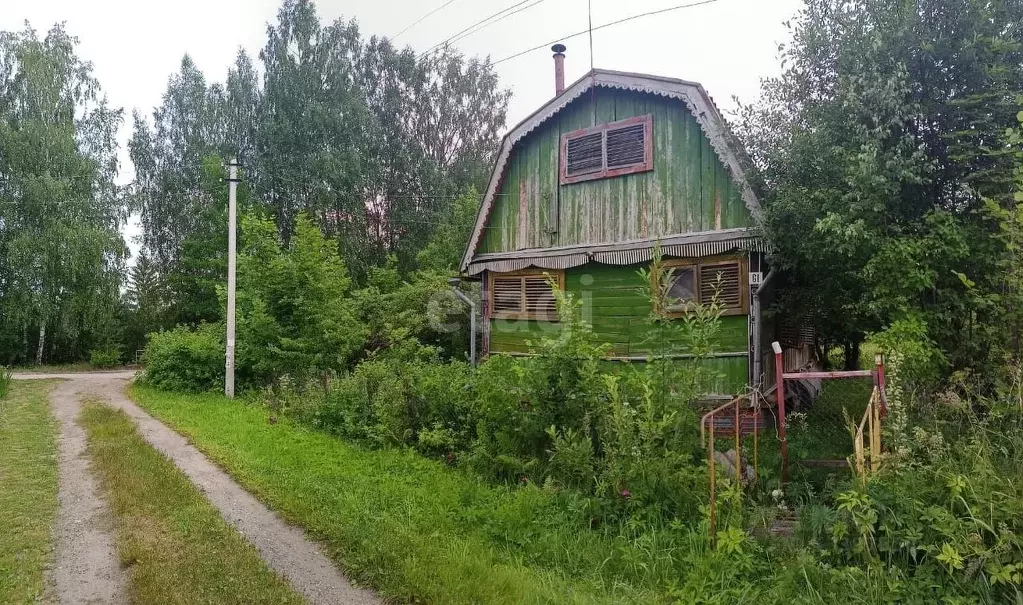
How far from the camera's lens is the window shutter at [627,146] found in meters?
10.6

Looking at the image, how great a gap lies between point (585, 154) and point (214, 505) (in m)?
8.53

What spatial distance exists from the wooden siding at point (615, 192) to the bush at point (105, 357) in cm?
2214

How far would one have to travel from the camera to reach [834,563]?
416 centimetres

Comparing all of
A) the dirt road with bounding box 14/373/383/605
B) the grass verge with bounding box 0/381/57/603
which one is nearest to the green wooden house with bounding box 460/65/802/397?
the dirt road with bounding box 14/373/383/605

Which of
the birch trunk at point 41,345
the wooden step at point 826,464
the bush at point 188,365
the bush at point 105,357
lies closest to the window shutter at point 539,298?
the wooden step at point 826,464

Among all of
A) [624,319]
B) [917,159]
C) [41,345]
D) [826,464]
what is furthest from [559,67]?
[41,345]

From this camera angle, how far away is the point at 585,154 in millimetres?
11289

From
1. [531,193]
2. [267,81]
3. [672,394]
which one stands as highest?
[267,81]

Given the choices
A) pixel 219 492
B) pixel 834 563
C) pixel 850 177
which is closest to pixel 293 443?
pixel 219 492

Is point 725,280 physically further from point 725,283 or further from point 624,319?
point 624,319

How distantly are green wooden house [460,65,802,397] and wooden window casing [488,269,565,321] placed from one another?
0.03 metres

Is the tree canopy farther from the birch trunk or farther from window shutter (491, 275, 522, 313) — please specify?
the birch trunk

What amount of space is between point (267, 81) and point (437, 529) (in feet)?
90.4

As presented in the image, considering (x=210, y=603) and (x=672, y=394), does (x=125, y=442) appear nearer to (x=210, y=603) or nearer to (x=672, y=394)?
(x=210, y=603)
